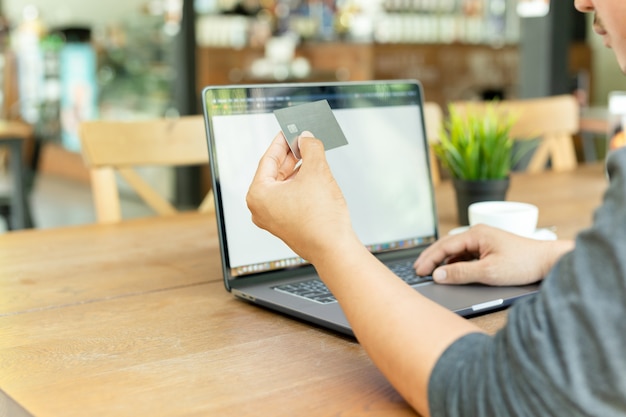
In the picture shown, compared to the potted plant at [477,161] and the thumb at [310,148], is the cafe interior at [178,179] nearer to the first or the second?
the potted plant at [477,161]

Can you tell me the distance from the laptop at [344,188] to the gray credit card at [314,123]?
19 cm

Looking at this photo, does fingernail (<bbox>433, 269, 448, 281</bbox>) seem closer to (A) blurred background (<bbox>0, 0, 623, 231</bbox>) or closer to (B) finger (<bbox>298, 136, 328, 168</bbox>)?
(B) finger (<bbox>298, 136, 328, 168</bbox>)

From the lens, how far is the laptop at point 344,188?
3.24 feet

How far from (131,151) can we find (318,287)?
89cm

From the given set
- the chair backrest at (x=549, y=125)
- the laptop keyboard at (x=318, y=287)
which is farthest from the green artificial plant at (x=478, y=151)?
the chair backrest at (x=549, y=125)

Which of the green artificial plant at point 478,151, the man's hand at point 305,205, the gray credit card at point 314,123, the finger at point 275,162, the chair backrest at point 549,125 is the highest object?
the gray credit card at point 314,123

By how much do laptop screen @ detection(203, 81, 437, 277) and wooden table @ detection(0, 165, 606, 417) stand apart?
Answer: 0.09 meters

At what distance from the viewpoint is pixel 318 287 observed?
1.03 m

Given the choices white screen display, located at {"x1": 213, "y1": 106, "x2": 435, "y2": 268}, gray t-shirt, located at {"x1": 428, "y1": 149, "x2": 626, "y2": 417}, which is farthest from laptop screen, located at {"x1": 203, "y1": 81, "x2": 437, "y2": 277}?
gray t-shirt, located at {"x1": 428, "y1": 149, "x2": 626, "y2": 417}

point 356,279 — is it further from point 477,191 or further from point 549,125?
point 549,125

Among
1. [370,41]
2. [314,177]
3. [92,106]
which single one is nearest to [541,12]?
[370,41]

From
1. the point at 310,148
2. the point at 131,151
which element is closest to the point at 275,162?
the point at 310,148

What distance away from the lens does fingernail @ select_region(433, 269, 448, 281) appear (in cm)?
102

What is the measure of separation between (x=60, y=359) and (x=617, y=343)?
528mm
